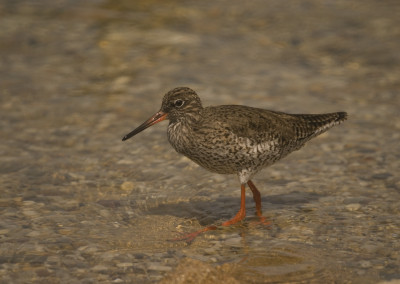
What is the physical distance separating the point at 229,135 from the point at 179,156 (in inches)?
107

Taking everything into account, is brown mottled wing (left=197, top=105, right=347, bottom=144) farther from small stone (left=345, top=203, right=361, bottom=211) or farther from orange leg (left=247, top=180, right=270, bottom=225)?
small stone (left=345, top=203, right=361, bottom=211)

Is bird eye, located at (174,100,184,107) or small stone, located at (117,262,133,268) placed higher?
bird eye, located at (174,100,184,107)

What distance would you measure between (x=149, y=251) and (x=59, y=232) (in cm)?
129

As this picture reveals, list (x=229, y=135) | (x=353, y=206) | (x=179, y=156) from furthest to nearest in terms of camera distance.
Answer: (x=179, y=156)
(x=353, y=206)
(x=229, y=135)

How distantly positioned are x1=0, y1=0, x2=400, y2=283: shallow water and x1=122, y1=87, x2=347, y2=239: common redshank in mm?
823

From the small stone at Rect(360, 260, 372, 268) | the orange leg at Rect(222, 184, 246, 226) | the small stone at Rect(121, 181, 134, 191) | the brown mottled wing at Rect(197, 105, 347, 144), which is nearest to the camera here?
the small stone at Rect(360, 260, 372, 268)

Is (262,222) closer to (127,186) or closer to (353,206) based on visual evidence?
(353,206)

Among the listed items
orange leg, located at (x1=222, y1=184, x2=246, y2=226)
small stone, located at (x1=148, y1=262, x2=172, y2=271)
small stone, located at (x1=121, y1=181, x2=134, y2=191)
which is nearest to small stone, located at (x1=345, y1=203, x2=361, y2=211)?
orange leg, located at (x1=222, y1=184, x2=246, y2=226)

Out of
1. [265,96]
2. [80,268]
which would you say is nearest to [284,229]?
[80,268]

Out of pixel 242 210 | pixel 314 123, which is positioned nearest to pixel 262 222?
pixel 242 210

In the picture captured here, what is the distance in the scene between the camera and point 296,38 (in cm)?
1595

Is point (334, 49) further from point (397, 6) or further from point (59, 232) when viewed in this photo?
point (59, 232)

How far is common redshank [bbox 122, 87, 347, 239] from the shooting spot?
8625 mm

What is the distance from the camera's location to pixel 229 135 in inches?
339
